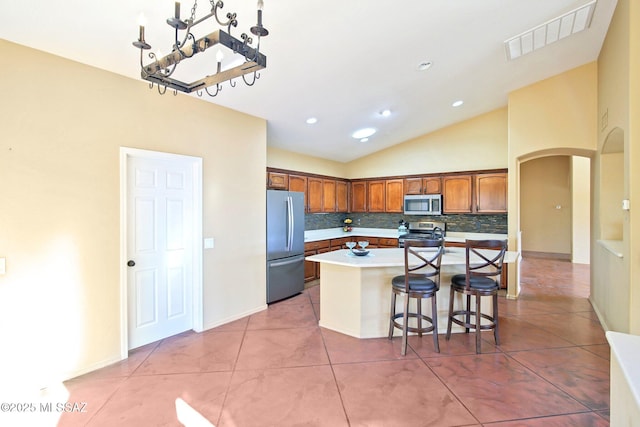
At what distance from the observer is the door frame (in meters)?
3.10

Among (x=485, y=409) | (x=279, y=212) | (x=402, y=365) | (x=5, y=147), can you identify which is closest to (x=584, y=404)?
(x=485, y=409)

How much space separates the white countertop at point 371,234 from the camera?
236 inches

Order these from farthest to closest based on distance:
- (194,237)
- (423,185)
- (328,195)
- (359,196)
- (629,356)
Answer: (359,196) < (328,195) < (423,185) < (194,237) < (629,356)

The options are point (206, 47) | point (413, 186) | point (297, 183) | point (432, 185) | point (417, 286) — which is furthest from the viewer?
point (413, 186)

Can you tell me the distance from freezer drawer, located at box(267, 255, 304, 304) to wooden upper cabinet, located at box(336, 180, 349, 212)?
2.21m

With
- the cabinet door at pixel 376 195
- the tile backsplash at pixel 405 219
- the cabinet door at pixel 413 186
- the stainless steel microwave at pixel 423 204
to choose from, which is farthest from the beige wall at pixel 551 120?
the cabinet door at pixel 376 195

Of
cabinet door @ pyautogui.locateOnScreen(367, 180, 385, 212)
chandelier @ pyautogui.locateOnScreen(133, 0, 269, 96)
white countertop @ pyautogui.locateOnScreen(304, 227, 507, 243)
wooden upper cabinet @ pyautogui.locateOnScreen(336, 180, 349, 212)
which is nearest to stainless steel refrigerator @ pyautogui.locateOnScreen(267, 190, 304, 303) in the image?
white countertop @ pyautogui.locateOnScreen(304, 227, 507, 243)

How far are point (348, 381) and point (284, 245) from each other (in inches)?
104

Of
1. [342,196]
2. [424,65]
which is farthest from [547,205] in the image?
[424,65]

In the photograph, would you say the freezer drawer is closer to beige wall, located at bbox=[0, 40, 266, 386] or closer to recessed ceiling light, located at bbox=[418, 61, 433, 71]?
beige wall, located at bbox=[0, 40, 266, 386]

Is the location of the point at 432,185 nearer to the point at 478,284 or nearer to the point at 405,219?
the point at 405,219

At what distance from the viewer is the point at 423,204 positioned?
6410mm

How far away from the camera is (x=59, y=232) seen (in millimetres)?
2719

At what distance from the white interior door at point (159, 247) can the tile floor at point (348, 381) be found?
294mm
